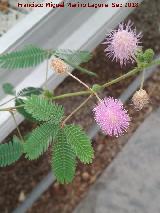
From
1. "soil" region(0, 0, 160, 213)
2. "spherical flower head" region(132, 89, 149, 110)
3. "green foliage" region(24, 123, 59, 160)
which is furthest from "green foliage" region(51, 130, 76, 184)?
"soil" region(0, 0, 160, 213)

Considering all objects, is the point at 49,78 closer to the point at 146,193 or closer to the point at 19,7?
the point at 19,7

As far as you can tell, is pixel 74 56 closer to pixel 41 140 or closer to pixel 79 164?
pixel 41 140

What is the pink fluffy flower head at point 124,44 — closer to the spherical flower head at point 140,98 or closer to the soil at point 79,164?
the spherical flower head at point 140,98

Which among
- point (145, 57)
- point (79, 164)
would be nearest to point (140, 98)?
point (145, 57)

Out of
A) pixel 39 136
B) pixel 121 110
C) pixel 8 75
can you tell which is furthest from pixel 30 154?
pixel 8 75

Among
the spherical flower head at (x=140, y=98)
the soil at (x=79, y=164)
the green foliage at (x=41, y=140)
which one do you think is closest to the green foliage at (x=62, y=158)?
the green foliage at (x=41, y=140)

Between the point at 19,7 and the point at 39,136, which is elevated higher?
the point at 19,7

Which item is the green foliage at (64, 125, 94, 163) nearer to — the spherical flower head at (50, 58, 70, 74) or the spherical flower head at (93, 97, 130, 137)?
the spherical flower head at (93, 97, 130, 137)
